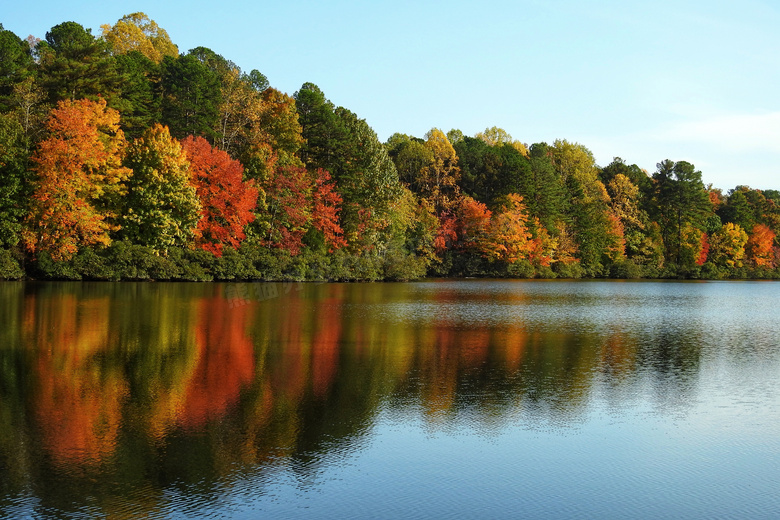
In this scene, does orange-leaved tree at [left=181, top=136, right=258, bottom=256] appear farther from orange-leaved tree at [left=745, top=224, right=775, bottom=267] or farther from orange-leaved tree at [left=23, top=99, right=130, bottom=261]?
orange-leaved tree at [left=745, top=224, right=775, bottom=267]

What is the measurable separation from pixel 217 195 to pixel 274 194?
6260mm

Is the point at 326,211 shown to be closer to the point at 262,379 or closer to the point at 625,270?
the point at 625,270

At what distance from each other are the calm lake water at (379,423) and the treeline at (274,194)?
2490 centimetres

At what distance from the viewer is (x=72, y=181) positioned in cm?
4212

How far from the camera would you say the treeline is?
141 feet

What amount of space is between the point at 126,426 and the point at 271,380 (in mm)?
3726

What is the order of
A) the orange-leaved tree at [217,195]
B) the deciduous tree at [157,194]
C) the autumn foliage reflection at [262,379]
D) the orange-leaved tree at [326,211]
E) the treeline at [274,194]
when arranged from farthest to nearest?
the orange-leaved tree at [326,211] → the orange-leaved tree at [217,195] → the deciduous tree at [157,194] → the treeline at [274,194] → the autumn foliage reflection at [262,379]

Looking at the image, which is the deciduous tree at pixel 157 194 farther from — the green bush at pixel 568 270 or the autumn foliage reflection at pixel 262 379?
the green bush at pixel 568 270

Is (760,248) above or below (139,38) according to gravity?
below

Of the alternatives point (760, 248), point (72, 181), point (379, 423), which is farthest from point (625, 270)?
point (379, 423)

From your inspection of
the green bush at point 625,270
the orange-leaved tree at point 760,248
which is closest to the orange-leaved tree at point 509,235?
the green bush at point 625,270

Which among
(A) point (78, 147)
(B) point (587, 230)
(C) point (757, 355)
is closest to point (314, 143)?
(A) point (78, 147)

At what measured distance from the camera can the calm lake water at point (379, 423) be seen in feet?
22.0

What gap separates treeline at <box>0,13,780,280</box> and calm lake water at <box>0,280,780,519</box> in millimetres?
24904
